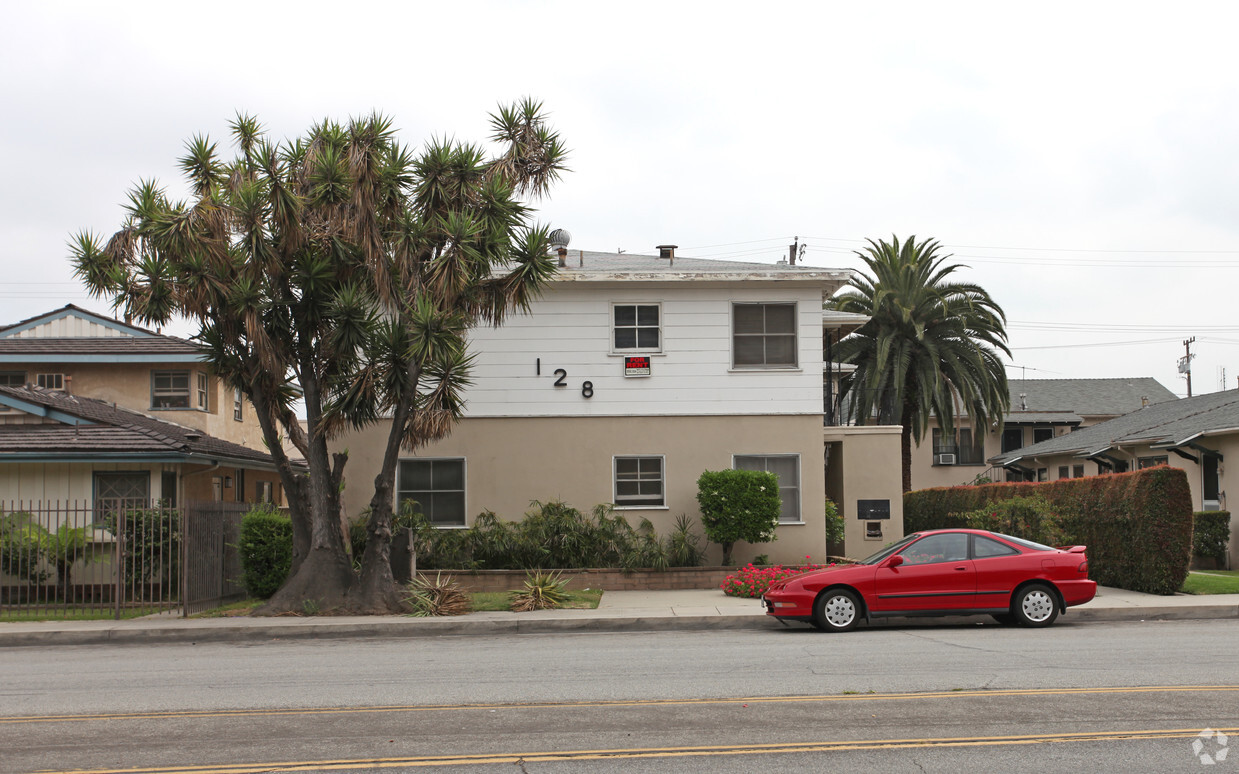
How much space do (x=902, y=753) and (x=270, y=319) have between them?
1288 centimetres

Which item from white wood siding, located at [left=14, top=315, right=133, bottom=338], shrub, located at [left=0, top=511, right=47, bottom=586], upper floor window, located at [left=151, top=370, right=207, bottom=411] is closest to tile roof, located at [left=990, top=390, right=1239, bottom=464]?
upper floor window, located at [left=151, top=370, right=207, bottom=411]

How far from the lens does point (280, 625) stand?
15.7 metres

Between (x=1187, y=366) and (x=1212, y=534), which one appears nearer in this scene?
(x=1212, y=534)

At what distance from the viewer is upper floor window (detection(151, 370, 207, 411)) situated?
25922 mm

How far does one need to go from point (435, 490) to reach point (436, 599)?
4.78 meters

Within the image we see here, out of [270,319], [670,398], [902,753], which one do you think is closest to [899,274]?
[670,398]

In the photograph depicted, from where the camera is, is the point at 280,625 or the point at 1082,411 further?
the point at 1082,411

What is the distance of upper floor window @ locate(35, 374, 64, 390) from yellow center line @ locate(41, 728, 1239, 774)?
21.8 metres

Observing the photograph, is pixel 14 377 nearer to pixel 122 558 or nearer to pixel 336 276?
pixel 122 558

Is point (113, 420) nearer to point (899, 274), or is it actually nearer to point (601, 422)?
point (601, 422)

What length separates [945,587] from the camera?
14.2 meters

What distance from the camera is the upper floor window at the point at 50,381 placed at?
2591 centimetres

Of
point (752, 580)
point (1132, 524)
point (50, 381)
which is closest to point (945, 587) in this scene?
point (752, 580)

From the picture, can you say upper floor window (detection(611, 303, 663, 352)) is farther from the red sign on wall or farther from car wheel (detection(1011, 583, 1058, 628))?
car wheel (detection(1011, 583, 1058, 628))
